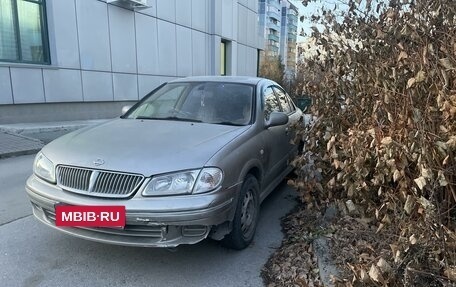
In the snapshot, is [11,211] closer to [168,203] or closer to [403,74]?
[168,203]

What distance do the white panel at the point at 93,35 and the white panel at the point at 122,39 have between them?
0.26m

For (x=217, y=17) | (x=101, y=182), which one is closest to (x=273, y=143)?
(x=101, y=182)

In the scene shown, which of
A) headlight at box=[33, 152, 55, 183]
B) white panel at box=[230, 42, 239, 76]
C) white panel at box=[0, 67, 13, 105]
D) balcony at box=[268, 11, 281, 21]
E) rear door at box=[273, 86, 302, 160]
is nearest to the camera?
headlight at box=[33, 152, 55, 183]

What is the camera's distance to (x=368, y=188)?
2.87 meters

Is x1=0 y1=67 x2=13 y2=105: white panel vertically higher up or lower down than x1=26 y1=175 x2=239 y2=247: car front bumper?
higher up

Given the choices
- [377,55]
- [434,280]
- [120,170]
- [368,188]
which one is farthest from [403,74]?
[120,170]

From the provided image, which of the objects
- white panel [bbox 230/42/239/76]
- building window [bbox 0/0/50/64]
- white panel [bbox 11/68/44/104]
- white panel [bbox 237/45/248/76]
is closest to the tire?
white panel [bbox 11/68/44/104]

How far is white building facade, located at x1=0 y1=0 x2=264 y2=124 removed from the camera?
890 centimetres

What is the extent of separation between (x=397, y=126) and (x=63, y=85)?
31.1 ft

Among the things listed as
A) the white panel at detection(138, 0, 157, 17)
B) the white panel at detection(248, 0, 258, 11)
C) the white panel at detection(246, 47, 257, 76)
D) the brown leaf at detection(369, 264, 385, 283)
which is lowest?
the brown leaf at detection(369, 264, 385, 283)

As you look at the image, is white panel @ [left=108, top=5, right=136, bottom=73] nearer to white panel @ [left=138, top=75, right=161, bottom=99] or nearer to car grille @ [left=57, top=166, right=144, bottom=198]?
white panel @ [left=138, top=75, right=161, bottom=99]

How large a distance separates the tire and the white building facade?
7.66 metres

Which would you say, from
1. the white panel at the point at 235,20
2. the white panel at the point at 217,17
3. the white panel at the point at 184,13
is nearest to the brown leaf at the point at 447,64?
the white panel at the point at 184,13

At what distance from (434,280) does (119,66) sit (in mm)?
11077
